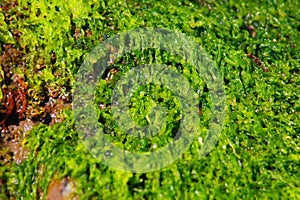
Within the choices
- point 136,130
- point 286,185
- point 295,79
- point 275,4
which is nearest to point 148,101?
point 136,130

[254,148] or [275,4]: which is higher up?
[275,4]

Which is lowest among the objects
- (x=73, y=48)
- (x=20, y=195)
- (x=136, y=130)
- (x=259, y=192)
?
(x=20, y=195)

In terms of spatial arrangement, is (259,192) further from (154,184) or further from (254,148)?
(154,184)

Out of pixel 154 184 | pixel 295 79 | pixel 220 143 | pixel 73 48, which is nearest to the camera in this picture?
pixel 154 184

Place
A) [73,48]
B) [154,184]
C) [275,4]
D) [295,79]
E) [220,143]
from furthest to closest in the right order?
[275,4]
[295,79]
[73,48]
[220,143]
[154,184]

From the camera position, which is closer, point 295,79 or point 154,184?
point 154,184

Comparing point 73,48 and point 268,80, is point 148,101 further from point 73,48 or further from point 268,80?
point 268,80


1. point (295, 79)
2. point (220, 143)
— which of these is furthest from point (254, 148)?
point (295, 79)
